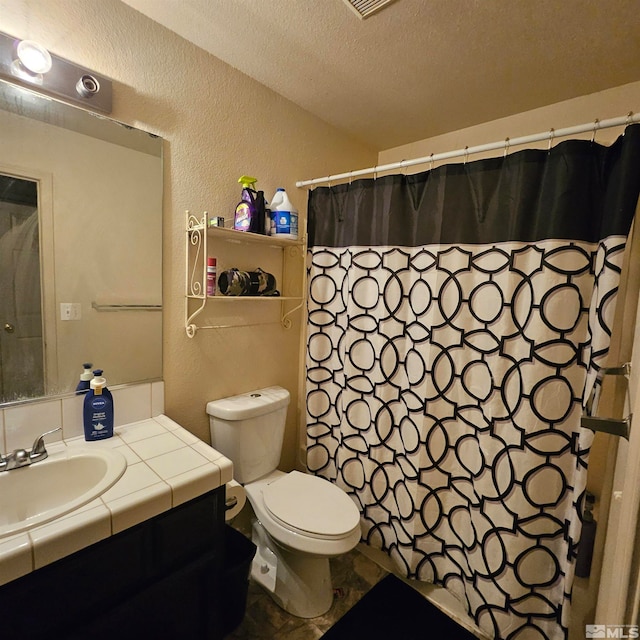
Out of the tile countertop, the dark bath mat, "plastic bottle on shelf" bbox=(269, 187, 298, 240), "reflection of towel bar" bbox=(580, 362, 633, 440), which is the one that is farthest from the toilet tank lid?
"reflection of towel bar" bbox=(580, 362, 633, 440)

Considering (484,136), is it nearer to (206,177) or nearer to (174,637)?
(206,177)

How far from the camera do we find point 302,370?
1.99m

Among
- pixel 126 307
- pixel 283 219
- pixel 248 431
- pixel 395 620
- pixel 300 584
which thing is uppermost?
pixel 283 219

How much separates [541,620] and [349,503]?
0.76m

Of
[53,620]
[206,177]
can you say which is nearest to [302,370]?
[206,177]

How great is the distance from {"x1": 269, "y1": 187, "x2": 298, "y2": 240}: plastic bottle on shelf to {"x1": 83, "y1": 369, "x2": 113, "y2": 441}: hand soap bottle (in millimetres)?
951

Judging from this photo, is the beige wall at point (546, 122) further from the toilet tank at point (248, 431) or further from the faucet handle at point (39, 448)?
the faucet handle at point (39, 448)

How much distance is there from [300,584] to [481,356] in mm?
1201

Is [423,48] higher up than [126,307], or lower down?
higher up

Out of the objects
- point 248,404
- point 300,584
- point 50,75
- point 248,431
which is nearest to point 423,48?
point 50,75

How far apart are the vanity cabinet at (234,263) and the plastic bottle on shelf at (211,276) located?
2 centimetres

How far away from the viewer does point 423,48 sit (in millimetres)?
1332

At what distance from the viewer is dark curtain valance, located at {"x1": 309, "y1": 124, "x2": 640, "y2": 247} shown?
102 cm

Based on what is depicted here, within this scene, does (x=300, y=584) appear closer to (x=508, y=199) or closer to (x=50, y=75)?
(x=508, y=199)
